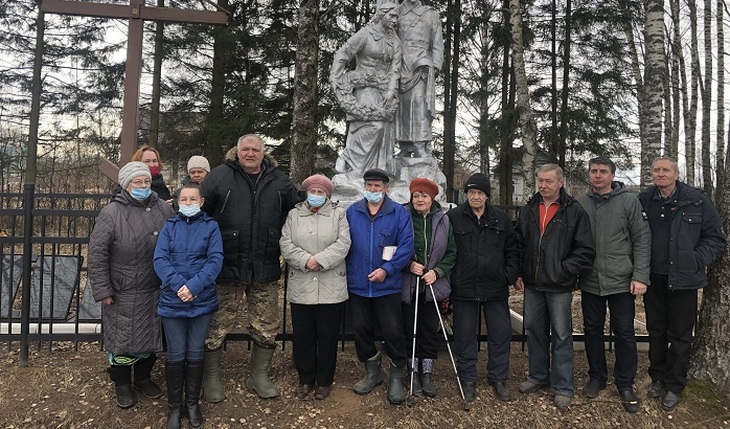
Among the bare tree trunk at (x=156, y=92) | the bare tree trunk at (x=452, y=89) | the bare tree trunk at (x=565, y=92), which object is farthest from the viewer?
the bare tree trunk at (x=452, y=89)

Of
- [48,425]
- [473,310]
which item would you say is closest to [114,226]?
[48,425]

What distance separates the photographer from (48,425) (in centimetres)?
349

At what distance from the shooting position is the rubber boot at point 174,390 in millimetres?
3340

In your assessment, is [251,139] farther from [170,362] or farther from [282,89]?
[282,89]

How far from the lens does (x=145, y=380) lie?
3.71 m

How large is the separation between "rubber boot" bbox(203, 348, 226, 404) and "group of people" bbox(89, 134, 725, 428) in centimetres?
1

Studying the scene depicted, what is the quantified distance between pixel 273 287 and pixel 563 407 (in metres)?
2.44

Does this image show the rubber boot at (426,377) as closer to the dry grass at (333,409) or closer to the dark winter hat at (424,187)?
the dry grass at (333,409)

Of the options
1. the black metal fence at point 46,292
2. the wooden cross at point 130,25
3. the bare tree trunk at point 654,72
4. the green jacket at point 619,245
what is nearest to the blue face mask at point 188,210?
the black metal fence at point 46,292

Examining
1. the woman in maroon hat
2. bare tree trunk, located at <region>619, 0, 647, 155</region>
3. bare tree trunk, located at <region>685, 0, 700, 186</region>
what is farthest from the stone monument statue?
bare tree trunk, located at <region>685, 0, 700, 186</region>

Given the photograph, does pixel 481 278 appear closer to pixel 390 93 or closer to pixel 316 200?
pixel 316 200

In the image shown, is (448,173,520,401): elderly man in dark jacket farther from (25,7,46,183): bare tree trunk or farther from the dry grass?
(25,7,46,183): bare tree trunk

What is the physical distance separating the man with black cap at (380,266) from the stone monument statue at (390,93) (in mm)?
1735

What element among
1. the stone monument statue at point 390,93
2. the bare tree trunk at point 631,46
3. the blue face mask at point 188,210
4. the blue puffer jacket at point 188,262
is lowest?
the blue puffer jacket at point 188,262
